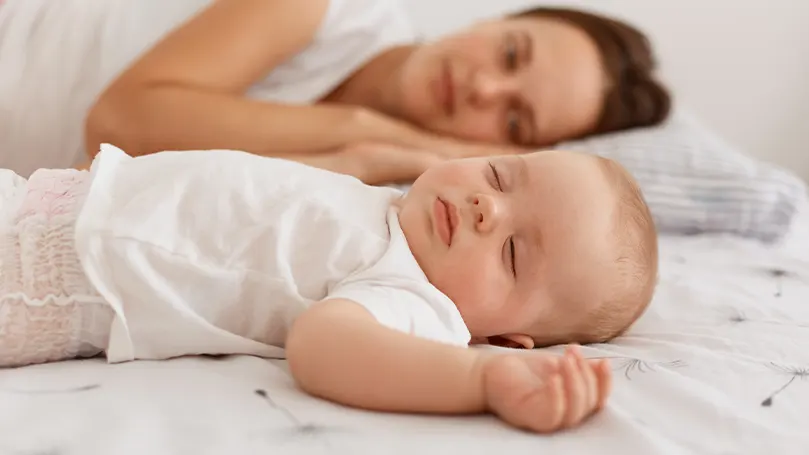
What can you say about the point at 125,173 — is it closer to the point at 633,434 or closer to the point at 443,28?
the point at 633,434

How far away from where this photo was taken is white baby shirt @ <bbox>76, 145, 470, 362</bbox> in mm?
788

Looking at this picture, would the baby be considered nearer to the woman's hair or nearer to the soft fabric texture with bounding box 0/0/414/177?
the soft fabric texture with bounding box 0/0/414/177

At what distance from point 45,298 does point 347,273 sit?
30 cm

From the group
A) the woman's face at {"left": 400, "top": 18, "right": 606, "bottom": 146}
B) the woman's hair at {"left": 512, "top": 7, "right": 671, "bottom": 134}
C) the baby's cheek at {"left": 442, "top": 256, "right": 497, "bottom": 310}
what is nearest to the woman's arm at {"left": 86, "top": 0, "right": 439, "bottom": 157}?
the woman's face at {"left": 400, "top": 18, "right": 606, "bottom": 146}

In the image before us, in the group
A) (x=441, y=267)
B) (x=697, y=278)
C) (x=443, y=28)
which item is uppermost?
(x=443, y=28)

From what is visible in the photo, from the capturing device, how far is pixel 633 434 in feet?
2.18

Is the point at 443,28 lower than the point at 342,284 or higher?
higher

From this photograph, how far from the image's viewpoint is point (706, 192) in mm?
1438

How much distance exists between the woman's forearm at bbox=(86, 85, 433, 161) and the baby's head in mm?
479

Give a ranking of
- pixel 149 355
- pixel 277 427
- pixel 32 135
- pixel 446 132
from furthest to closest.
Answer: pixel 446 132 < pixel 32 135 < pixel 149 355 < pixel 277 427

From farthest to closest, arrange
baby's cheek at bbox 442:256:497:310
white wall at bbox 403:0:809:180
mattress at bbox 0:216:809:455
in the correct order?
white wall at bbox 403:0:809:180
baby's cheek at bbox 442:256:497:310
mattress at bbox 0:216:809:455

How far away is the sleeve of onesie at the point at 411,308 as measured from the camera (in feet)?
2.48

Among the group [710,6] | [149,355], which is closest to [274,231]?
[149,355]

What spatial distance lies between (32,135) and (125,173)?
531 millimetres
